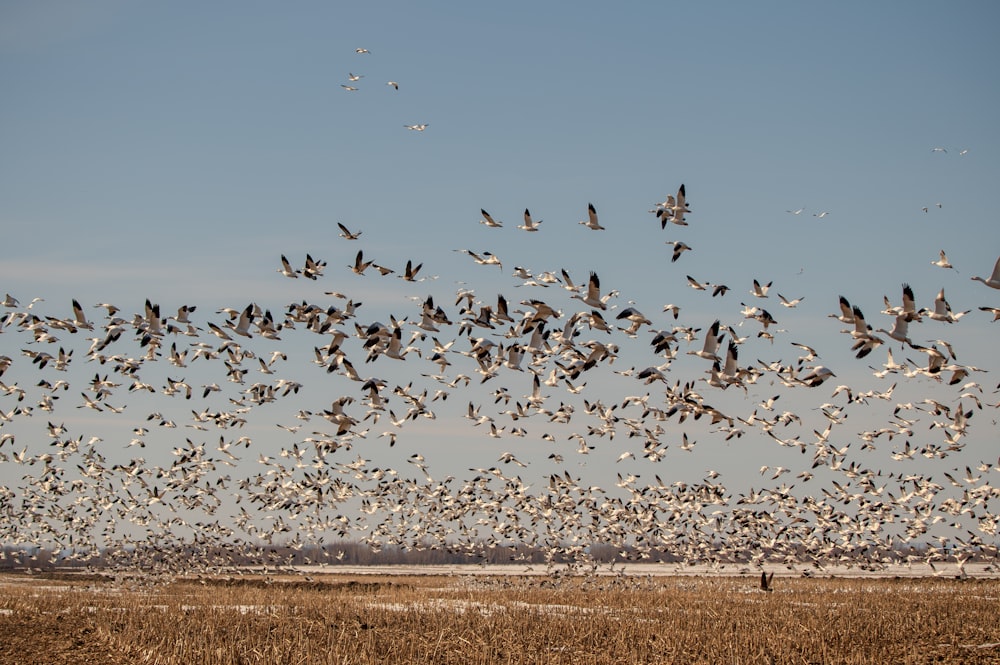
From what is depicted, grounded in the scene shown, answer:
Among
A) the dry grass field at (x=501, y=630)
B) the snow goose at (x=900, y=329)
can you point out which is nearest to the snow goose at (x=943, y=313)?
the snow goose at (x=900, y=329)

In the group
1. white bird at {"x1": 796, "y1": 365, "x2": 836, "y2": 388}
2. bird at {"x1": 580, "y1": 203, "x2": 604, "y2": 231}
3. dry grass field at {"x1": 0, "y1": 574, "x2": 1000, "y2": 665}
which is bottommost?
dry grass field at {"x1": 0, "y1": 574, "x2": 1000, "y2": 665}

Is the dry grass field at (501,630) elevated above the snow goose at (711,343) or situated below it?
below

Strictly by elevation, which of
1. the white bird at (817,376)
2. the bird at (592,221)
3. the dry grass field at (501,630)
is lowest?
the dry grass field at (501,630)

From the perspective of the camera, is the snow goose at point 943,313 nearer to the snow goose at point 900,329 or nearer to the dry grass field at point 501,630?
the snow goose at point 900,329

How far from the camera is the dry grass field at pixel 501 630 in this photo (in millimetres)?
17406

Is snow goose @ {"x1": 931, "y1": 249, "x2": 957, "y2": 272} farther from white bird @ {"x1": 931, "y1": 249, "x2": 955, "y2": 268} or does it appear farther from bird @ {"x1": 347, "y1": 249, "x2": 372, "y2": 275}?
bird @ {"x1": 347, "y1": 249, "x2": 372, "y2": 275}

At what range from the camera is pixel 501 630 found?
19875 mm

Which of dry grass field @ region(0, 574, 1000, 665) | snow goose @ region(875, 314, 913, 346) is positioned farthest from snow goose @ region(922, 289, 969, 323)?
dry grass field @ region(0, 574, 1000, 665)

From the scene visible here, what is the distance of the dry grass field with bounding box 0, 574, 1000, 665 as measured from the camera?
57.1 ft

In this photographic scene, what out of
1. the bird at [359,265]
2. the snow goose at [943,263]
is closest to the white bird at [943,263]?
the snow goose at [943,263]

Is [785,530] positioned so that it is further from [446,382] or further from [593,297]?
[593,297]

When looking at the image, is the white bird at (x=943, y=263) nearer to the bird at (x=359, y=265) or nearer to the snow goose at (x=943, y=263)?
the snow goose at (x=943, y=263)

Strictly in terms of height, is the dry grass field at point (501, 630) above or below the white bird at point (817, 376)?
below

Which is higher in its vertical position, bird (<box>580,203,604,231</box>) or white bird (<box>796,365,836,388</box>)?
bird (<box>580,203,604,231</box>)
